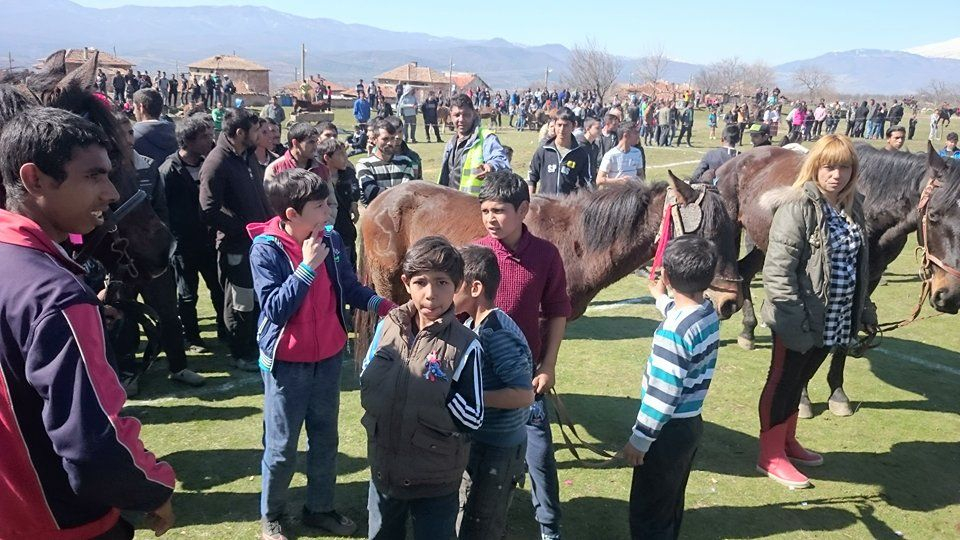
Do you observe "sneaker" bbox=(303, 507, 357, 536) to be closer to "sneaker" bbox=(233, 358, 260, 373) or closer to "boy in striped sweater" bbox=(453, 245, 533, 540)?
"boy in striped sweater" bbox=(453, 245, 533, 540)

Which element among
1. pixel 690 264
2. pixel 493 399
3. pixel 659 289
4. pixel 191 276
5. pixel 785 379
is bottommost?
pixel 191 276

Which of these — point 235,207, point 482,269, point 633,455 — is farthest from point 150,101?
point 633,455

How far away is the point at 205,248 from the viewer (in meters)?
5.98

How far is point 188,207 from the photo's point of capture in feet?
19.2

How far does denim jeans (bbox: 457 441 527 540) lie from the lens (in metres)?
2.70

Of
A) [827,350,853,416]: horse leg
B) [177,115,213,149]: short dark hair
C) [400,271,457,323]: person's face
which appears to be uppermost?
[177,115,213,149]: short dark hair

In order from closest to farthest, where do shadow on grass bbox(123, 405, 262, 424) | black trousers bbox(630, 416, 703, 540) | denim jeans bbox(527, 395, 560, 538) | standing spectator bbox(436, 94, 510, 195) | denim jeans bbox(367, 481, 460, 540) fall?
denim jeans bbox(367, 481, 460, 540), black trousers bbox(630, 416, 703, 540), denim jeans bbox(527, 395, 560, 538), shadow on grass bbox(123, 405, 262, 424), standing spectator bbox(436, 94, 510, 195)

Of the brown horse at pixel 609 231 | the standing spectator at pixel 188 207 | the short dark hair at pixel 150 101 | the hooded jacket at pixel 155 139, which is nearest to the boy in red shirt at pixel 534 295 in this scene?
the brown horse at pixel 609 231

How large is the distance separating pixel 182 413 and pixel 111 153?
9.08ft

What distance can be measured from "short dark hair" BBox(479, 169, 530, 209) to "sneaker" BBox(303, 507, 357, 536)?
1.97 meters

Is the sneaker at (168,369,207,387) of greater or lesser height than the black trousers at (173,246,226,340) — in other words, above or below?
below

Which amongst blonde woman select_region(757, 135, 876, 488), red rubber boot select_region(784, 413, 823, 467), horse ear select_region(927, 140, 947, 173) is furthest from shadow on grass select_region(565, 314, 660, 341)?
horse ear select_region(927, 140, 947, 173)

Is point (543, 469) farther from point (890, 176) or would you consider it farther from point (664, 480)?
point (890, 176)

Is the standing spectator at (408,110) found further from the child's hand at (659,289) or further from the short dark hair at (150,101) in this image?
the child's hand at (659,289)
